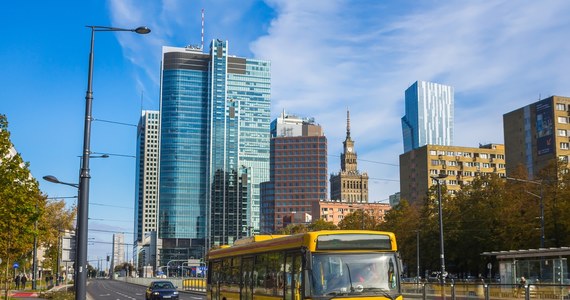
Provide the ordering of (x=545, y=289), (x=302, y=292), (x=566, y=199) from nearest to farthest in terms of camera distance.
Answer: (x=302, y=292), (x=545, y=289), (x=566, y=199)

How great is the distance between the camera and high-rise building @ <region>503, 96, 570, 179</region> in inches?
4656

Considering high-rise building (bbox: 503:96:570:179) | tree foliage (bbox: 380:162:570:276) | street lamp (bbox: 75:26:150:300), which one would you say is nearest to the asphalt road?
tree foliage (bbox: 380:162:570:276)

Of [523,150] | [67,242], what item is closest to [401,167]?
[523,150]

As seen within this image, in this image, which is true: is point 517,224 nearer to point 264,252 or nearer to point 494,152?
point 264,252

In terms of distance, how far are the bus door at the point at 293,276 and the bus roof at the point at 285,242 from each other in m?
0.28

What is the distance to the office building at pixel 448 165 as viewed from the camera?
502 feet

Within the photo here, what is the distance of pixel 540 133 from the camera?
12025cm

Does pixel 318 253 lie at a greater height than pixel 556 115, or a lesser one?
lesser

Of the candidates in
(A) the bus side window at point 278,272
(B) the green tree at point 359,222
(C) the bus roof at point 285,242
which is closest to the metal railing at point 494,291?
(C) the bus roof at point 285,242

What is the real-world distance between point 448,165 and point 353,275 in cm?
14311

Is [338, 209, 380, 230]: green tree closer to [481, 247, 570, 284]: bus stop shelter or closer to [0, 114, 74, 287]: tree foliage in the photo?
[481, 247, 570, 284]: bus stop shelter

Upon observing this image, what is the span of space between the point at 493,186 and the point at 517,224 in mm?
8628

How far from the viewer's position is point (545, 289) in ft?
89.7

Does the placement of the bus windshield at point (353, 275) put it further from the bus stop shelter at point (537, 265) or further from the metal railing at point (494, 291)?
the bus stop shelter at point (537, 265)
